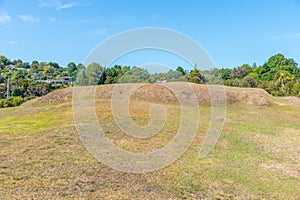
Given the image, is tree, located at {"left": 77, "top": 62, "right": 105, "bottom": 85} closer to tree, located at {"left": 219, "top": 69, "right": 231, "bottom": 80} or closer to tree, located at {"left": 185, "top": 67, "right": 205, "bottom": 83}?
tree, located at {"left": 185, "top": 67, "right": 205, "bottom": 83}

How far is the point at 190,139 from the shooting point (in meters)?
11.7

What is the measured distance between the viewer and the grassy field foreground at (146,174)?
20.8 feet

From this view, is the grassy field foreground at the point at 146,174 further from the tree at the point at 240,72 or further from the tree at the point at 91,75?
the tree at the point at 240,72

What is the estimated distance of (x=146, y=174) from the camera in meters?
7.61

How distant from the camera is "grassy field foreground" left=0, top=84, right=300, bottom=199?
634 centimetres

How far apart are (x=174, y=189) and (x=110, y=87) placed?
18334 mm

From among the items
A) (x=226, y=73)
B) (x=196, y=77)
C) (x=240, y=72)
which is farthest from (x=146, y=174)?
(x=240, y=72)

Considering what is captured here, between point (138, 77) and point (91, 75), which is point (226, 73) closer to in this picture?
point (91, 75)

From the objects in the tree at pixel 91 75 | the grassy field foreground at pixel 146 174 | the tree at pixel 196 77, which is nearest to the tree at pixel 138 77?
the tree at pixel 91 75

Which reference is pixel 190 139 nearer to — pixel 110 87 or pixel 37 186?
pixel 37 186

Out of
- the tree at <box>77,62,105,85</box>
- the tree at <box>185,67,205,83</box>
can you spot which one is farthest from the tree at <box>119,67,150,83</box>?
the tree at <box>185,67,205,83</box>

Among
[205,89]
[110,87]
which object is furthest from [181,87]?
[110,87]

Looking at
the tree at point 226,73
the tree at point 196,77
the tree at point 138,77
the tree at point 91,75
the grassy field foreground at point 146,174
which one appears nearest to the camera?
the grassy field foreground at point 146,174

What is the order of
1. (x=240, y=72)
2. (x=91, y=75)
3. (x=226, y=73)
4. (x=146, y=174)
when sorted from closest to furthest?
(x=146, y=174)
(x=91, y=75)
(x=226, y=73)
(x=240, y=72)
